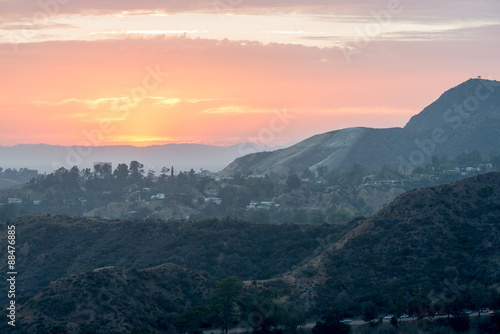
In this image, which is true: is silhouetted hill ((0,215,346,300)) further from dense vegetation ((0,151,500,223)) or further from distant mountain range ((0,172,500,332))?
dense vegetation ((0,151,500,223))

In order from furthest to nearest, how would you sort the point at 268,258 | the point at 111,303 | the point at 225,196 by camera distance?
the point at 225,196 < the point at 268,258 < the point at 111,303

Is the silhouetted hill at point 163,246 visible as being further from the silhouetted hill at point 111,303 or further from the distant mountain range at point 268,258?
the silhouetted hill at point 111,303

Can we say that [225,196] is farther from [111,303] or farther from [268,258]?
[111,303]

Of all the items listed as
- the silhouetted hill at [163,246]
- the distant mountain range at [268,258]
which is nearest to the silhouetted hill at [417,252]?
the distant mountain range at [268,258]

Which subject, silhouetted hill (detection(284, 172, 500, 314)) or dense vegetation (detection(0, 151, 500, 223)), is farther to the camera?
dense vegetation (detection(0, 151, 500, 223))

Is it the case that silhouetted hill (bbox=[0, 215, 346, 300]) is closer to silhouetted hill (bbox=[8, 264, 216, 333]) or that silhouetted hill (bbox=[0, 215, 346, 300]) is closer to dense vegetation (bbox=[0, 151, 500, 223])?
silhouetted hill (bbox=[8, 264, 216, 333])

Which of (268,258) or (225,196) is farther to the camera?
(225,196)

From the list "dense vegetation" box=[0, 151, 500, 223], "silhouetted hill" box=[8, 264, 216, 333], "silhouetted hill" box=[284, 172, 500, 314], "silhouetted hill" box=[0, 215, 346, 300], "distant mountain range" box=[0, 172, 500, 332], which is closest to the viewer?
"silhouetted hill" box=[8, 264, 216, 333]

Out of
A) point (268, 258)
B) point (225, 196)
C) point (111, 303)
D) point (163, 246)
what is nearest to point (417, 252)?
point (268, 258)

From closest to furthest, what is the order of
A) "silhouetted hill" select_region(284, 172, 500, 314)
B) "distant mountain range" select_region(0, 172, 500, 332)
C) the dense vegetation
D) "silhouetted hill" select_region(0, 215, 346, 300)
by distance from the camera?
"distant mountain range" select_region(0, 172, 500, 332)
"silhouetted hill" select_region(284, 172, 500, 314)
"silhouetted hill" select_region(0, 215, 346, 300)
the dense vegetation

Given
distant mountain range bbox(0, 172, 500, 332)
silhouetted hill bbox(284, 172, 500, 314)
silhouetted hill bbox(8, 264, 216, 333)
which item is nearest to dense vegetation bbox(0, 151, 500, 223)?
distant mountain range bbox(0, 172, 500, 332)

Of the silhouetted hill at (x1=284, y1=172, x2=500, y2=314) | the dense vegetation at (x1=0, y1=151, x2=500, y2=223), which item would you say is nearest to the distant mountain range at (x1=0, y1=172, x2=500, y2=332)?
the silhouetted hill at (x1=284, y1=172, x2=500, y2=314)

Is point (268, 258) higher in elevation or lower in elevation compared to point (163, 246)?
lower

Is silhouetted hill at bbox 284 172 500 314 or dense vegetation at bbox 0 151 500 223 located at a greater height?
dense vegetation at bbox 0 151 500 223
